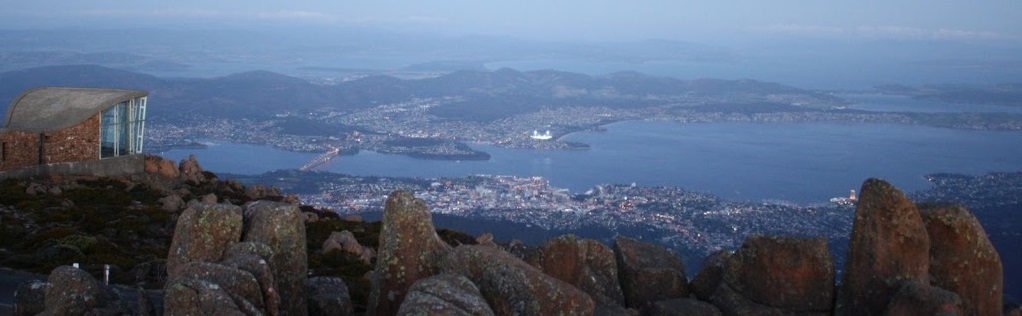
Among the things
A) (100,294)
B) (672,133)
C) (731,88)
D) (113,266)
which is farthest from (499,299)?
(731,88)

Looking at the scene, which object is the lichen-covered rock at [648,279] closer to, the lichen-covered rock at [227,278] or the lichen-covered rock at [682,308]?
the lichen-covered rock at [682,308]

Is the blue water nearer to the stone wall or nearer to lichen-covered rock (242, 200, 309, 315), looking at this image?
the stone wall

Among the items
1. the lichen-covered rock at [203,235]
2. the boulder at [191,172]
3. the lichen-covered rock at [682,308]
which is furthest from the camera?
the boulder at [191,172]

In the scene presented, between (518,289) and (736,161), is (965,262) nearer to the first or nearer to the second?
(518,289)

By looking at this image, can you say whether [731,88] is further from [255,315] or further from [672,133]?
[255,315]

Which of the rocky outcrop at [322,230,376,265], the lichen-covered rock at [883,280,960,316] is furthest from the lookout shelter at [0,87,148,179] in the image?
the lichen-covered rock at [883,280,960,316]

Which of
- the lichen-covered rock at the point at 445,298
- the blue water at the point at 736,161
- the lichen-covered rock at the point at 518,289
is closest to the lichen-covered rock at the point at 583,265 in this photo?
the lichen-covered rock at the point at 518,289

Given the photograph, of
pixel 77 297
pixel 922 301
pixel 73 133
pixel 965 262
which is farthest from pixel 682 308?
pixel 73 133
